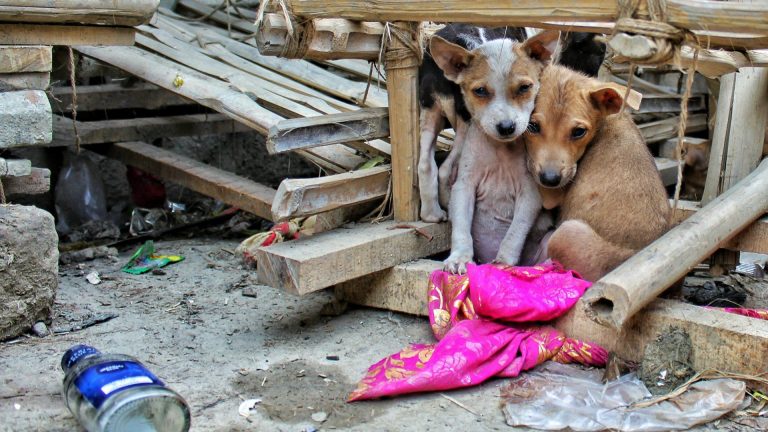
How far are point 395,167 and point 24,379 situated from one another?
2.20 metres

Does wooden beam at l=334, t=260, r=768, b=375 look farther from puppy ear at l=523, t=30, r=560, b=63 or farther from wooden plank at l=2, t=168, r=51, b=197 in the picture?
wooden plank at l=2, t=168, r=51, b=197

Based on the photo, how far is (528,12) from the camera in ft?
12.3

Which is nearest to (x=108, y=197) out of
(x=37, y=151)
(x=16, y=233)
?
(x=37, y=151)

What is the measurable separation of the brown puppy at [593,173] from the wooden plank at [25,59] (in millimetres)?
2548

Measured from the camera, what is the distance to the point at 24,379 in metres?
3.90

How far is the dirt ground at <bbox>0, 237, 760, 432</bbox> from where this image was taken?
3.62m

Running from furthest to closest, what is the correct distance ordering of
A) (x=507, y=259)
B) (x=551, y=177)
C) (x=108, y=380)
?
(x=507, y=259) → (x=551, y=177) → (x=108, y=380)

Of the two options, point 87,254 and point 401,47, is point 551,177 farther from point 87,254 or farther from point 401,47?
point 87,254

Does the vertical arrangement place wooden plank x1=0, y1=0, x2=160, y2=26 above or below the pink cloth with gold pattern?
above

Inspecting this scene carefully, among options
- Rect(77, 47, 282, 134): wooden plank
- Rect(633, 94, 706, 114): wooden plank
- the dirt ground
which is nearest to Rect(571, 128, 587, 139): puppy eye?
the dirt ground

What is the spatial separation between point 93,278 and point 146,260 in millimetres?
492

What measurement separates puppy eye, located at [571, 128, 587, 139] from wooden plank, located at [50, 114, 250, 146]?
343 centimetres

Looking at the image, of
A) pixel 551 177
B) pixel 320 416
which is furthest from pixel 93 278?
pixel 551 177

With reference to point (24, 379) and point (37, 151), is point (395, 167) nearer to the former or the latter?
point (24, 379)
